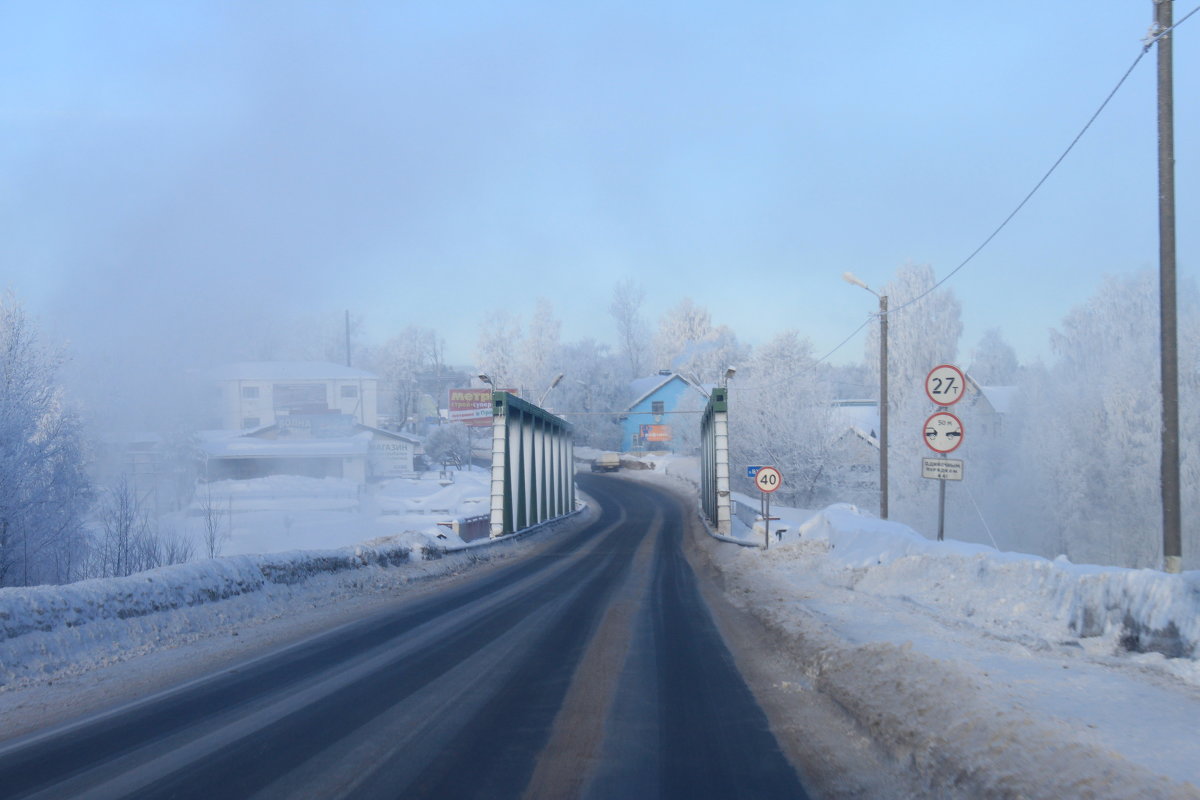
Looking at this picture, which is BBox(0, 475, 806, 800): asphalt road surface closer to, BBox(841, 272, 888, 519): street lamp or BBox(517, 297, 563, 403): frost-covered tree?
BBox(841, 272, 888, 519): street lamp

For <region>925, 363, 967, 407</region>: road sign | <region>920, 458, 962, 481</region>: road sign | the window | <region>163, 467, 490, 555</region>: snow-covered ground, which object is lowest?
<region>163, 467, 490, 555</region>: snow-covered ground

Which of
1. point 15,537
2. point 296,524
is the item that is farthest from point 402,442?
point 15,537

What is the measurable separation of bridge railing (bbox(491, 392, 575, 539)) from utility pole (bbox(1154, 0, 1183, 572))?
60.2 feet

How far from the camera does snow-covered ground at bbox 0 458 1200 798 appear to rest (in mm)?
4688

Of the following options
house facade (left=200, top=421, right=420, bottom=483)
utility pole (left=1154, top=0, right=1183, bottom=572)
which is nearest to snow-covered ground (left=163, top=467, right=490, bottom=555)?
house facade (left=200, top=421, right=420, bottom=483)

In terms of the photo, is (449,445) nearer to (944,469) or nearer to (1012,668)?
(944,469)

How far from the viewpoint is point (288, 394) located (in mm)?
64562

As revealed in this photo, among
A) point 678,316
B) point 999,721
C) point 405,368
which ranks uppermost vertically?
point 678,316

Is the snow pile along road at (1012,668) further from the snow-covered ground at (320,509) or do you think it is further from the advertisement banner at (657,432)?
the advertisement banner at (657,432)

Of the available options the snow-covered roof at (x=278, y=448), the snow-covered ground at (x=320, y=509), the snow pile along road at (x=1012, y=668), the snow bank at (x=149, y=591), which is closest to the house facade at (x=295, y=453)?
the snow-covered roof at (x=278, y=448)

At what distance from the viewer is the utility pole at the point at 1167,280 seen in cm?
1122

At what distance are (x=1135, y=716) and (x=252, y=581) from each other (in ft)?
35.4

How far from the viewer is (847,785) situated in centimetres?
493

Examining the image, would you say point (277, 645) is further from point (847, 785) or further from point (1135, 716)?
point (1135, 716)
